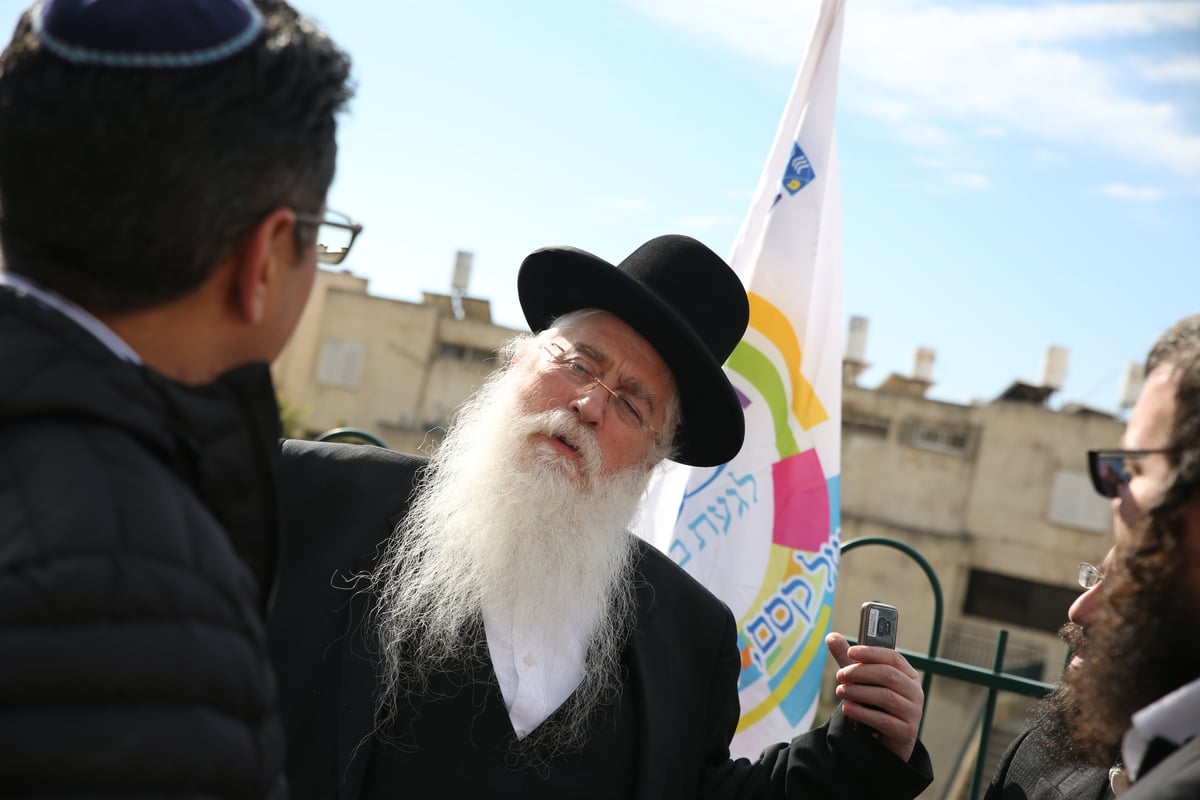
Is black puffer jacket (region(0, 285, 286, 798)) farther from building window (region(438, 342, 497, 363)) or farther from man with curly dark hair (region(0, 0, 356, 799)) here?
building window (region(438, 342, 497, 363))

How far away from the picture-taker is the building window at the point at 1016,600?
107ft

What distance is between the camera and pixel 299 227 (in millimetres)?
1396

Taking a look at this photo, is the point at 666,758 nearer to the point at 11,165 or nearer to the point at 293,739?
the point at 293,739

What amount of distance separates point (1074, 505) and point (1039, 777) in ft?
109

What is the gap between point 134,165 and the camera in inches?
→ 48.2

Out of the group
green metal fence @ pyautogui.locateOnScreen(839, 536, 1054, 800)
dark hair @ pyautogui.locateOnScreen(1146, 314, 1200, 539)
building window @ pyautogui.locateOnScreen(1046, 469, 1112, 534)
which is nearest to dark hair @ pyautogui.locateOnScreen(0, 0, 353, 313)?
dark hair @ pyautogui.locateOnScreen(1146, 314, 1200, 539)

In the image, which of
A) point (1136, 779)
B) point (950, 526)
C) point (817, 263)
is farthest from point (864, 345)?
point (1136, 779)

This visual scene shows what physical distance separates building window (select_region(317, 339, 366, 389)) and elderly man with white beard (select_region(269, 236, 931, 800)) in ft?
112

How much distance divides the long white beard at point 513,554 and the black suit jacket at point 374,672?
7cm

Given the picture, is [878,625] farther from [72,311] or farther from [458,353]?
[458,353]

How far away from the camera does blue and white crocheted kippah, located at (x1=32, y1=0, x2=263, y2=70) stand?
1223mm

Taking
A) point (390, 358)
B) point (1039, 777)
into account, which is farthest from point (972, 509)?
point (1039, 777)

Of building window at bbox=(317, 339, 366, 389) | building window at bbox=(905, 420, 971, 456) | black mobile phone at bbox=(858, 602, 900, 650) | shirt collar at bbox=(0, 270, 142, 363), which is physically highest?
building window at bbox=(905, 420, 971, 456)

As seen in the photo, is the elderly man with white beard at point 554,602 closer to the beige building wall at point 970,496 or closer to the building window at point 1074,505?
the beige building wall at point 970,496
